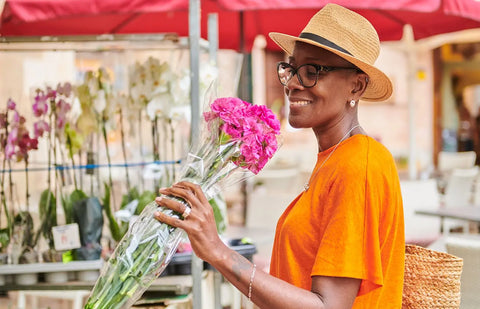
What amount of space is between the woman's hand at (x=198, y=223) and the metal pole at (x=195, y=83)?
1389mm

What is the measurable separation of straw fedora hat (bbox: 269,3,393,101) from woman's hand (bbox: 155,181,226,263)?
1.53ft

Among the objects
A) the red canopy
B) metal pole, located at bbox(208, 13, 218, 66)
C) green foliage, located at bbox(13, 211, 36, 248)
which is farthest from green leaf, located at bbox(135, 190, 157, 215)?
the red canopy

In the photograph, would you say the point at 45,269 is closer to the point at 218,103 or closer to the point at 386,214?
the point at 218,103

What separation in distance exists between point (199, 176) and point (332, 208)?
1.25 feet

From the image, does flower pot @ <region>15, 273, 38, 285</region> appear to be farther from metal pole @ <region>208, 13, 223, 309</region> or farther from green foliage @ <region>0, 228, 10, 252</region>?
metal pole @ <region>208, 13, 223, 309</region>

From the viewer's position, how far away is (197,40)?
2801 millimetres

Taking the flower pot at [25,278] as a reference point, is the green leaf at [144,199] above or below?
above

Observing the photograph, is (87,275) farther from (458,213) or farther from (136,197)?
(458,213)

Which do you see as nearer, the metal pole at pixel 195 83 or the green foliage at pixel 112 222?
the metal pole at pixel 195 83

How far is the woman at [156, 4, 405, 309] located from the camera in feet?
4.42

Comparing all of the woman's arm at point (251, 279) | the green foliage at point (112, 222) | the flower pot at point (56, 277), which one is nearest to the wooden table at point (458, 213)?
the green foliage at point (112, 222)

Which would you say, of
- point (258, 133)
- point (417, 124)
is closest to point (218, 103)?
point (258, 133)

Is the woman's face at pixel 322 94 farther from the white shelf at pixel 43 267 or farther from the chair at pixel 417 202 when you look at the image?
the chair at pixel 417 202

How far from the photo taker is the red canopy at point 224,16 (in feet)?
12.0
